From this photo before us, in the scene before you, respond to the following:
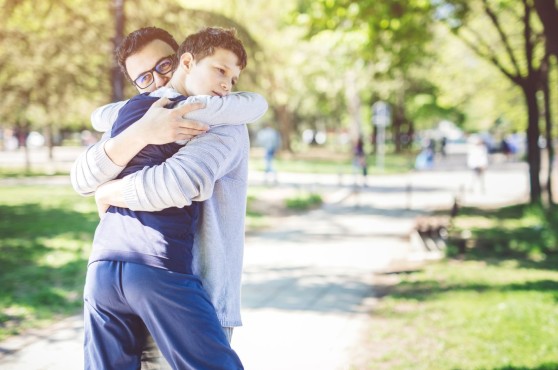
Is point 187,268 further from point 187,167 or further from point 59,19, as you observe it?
point 59,19

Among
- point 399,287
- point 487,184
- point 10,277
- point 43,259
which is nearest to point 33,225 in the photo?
point 43,259

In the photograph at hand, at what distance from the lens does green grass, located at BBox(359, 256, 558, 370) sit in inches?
187

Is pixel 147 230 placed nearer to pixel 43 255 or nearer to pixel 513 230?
pixel 43 255

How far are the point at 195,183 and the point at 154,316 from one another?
1.42 feet

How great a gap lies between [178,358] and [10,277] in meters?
6.24

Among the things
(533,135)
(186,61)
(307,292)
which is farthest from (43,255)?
(533,135)

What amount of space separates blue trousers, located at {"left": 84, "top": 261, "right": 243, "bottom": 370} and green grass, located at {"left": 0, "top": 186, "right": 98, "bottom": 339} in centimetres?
375

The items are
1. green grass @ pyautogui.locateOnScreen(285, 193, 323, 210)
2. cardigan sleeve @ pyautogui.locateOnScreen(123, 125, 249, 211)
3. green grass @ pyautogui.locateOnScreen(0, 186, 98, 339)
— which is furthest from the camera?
green grass @ pyautogui.locateOnScreen(285, 193, 323, 210)

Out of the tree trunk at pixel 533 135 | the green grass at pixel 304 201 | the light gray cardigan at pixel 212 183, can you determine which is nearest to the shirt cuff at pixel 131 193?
the light gray cardigan at pixel 212 183

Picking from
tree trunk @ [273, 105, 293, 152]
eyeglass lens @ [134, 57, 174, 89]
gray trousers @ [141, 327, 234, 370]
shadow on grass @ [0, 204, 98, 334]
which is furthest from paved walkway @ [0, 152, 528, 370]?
tree trunk @ [273, 105, 293, 152]

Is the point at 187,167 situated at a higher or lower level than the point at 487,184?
higher

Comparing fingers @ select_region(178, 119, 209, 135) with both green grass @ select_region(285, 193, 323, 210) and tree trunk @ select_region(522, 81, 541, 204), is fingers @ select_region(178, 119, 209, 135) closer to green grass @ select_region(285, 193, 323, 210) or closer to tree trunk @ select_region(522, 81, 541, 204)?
green grass @ select_region(285, 193, 323, 210)

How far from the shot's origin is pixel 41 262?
835cm

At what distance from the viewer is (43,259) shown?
28.0 feet
